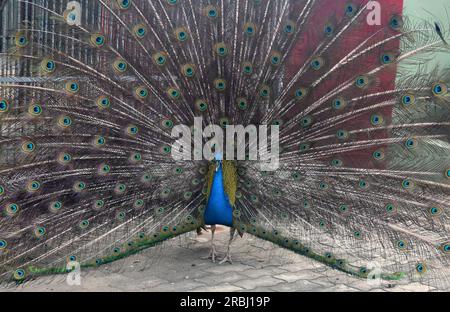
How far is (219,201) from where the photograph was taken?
3.48 metres

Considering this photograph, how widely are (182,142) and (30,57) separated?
118 cm

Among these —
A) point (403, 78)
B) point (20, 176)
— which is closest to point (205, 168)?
point (20, 176)

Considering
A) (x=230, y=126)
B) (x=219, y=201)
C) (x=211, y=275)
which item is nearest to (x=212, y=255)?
(x=211, y=275)

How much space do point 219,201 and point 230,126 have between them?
0.55 meters

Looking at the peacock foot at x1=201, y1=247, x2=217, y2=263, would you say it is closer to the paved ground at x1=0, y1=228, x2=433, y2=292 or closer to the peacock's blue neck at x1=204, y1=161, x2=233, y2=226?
the paved ground at x1=0, y1=228, x2=433, y2=292

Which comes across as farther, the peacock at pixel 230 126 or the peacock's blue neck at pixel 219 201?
the peacock's blue neck at pixel 219 201

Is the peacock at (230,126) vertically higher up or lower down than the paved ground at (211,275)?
higher up

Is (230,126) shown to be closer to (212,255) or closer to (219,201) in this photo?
(219,201)

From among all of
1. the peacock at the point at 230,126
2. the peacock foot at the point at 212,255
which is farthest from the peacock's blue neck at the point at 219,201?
the peacock foot at the point at 212,255

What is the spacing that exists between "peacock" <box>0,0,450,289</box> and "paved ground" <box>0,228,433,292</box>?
0.25 meters

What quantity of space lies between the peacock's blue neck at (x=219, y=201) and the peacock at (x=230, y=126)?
1 centimetres

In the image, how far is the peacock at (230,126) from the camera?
321 centimetres

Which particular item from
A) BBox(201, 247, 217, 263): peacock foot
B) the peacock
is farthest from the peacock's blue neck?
BBox(201, 247, 217, 263): peacock foot

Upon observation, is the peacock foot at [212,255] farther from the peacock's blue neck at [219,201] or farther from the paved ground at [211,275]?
the peacock's blue neck at [219,201]
